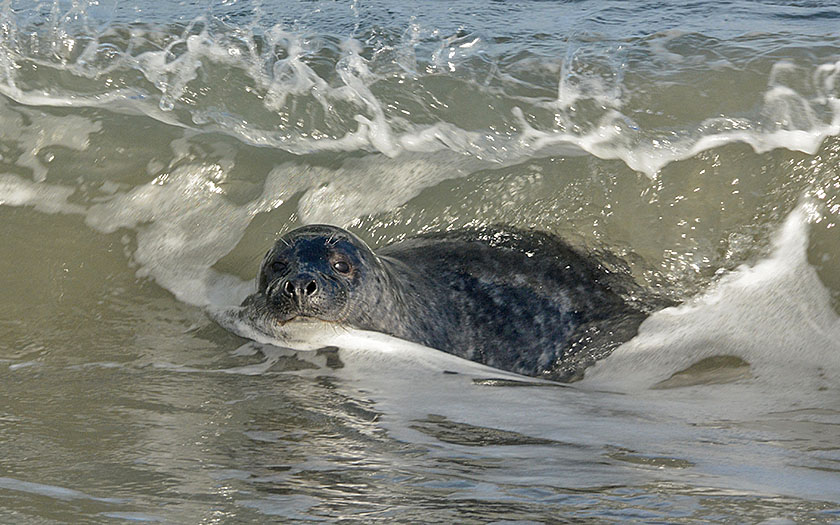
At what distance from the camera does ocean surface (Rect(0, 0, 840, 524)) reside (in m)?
2.61

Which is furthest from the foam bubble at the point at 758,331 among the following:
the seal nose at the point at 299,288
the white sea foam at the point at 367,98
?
the seal nose at the point at 299,288

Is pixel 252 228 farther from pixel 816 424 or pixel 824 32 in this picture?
pixel 824 32

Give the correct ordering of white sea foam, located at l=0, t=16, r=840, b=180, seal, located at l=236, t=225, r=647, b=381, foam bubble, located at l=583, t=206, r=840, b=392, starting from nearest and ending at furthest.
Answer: foam bubble, located at l=583, t=206, r=840, b=392
seal, located at l=236, t=225, r=647, b=381
white sea foam, located at l=0, t=16, r=840, b=180

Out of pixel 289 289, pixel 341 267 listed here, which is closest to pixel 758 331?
pixel 341 267

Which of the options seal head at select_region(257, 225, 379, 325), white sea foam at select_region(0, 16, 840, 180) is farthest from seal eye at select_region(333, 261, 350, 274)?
white sea foam at select_region(0, 16, 840, 180)

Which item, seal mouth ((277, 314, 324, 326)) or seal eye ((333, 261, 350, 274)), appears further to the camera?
seal eye ((333, 261, 350, 274))

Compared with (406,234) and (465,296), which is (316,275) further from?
(406,234)

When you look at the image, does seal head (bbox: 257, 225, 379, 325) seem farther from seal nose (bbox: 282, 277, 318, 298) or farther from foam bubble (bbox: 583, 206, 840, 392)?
foam bubble (bbox: 583, 206, 840, 392)

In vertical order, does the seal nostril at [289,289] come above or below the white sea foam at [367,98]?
below

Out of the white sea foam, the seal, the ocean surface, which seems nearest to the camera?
the ocean surface

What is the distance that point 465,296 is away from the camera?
5.27 meters

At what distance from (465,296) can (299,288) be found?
1.00m

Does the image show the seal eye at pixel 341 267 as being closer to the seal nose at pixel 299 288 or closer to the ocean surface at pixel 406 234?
the seal nose at pixel 299 288

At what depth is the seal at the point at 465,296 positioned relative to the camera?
4.74m
